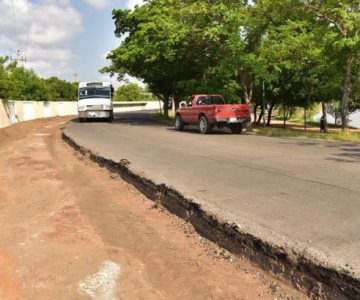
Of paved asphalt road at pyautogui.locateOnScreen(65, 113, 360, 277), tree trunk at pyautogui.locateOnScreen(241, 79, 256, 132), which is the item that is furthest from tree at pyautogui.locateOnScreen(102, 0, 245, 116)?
paved asphalt road at pyautogui.locateOnScreen(65, 113, 360, 277)

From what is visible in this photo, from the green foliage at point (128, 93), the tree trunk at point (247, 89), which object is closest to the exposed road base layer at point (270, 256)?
the tree trunk at point (247, 89)

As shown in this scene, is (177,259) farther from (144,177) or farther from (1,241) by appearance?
(144,177)

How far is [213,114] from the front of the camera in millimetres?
19609

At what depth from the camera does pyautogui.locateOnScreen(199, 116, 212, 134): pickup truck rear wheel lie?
66.0ft

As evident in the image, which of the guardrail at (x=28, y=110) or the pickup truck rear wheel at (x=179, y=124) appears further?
the guardrail at (x=28, y=110)

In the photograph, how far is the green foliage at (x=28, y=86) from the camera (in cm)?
2806

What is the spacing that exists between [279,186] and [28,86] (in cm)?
5417

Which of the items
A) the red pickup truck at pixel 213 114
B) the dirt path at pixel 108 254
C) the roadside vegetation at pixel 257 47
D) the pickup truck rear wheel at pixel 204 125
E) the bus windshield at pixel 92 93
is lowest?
the dirt path at pixel 108 254

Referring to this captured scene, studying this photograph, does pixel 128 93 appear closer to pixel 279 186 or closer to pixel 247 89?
pixel 247 89

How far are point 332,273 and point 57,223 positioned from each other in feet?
13.9

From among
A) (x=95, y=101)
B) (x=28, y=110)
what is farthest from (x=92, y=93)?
(x=28, y=110)

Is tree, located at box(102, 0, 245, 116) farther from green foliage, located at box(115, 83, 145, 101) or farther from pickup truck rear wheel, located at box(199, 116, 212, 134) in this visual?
green foliage, located at box(115, 83, 145, 101)

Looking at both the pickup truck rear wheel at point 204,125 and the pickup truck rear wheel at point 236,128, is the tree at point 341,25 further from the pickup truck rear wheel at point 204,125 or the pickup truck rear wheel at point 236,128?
the pickup truck rear wheel at point 204,125

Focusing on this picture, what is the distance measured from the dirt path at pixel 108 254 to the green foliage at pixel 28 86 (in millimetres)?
21181
